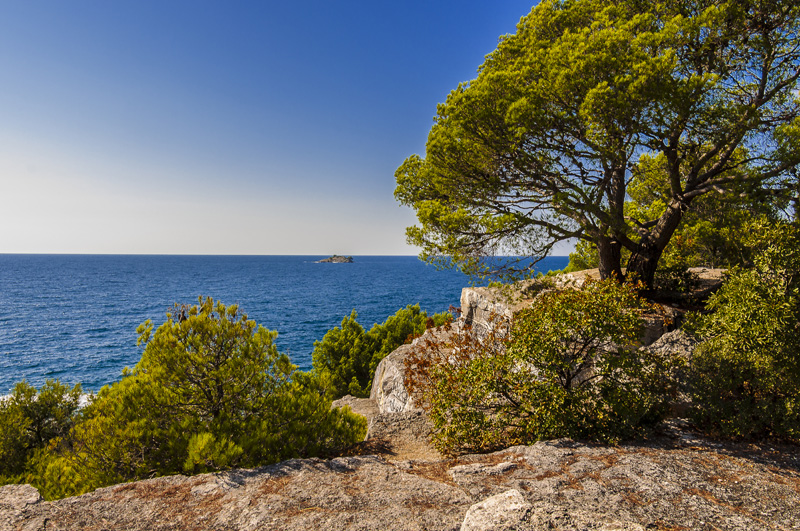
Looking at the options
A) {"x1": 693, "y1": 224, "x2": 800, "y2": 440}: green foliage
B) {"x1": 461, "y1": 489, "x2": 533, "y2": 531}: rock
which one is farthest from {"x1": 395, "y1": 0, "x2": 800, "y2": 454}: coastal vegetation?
{"x1": 461, "y1": 489, "x2": 533, "y2": 531}: rock

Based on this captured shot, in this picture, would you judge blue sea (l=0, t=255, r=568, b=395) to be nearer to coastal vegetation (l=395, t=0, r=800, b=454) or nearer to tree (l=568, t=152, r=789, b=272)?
coastal vegetation (l=395, t=0, r=800, b=454)

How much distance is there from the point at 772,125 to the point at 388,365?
48.2 ft

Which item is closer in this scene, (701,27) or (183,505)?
(183,505)

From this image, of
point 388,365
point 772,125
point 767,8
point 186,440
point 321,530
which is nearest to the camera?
point 321,530

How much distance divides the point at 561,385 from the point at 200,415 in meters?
7.20

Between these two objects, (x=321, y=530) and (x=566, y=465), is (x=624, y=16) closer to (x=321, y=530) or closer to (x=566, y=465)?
(x=566, y=465)

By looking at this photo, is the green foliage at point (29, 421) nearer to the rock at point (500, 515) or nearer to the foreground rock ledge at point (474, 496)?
the foreground rock ledge at point (474, 496)

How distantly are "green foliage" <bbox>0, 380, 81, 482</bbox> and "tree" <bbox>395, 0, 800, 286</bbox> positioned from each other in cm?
1145

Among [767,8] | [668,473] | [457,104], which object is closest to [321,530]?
[668,473]

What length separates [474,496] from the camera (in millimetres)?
4879

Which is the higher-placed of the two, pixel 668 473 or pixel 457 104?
pixel 457 104

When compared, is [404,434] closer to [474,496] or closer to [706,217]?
[474,496]

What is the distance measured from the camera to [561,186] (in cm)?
1246


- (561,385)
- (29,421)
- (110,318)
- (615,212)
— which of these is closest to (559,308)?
(561,385)
